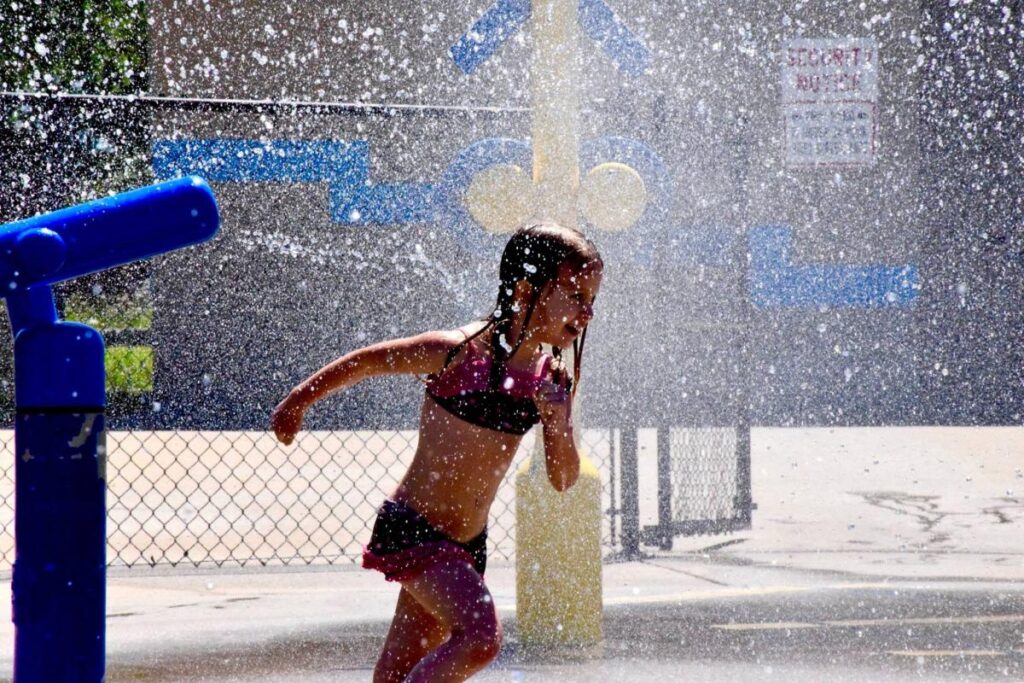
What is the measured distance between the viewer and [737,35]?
43.9 feet

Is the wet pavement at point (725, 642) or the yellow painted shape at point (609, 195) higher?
the yellow painted shape at point (609, 195)

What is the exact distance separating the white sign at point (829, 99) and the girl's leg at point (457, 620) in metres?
11.1

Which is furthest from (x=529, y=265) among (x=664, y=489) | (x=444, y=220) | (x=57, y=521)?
(x=444, y=220)

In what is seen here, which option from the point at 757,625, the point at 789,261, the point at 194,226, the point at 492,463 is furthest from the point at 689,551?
the point at 789,261

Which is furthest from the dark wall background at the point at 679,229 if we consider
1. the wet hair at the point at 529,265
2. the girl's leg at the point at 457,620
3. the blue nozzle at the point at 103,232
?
the blue nozzle at the point at 103,232

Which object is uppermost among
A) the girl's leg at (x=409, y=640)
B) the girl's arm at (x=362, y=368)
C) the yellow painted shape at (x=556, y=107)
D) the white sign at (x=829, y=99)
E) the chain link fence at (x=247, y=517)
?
the white sign at (x=829, y=99)

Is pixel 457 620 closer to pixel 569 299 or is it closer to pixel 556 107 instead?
pixel 569 299

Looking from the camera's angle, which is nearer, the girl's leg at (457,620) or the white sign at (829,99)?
the girl's leg at (457,620)

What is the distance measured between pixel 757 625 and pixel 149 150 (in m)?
7.07

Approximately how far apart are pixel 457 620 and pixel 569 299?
61 cm

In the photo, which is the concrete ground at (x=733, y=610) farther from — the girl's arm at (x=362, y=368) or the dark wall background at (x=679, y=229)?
the dark wall background at (x=679, y=229)

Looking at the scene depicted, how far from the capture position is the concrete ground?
13.3 ft

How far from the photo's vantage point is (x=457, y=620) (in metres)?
2.50

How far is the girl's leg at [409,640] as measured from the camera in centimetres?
268
